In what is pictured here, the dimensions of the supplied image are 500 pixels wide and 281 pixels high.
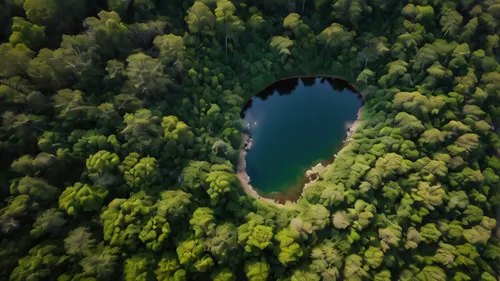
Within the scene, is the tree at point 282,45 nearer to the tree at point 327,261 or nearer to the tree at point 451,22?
the tree at point 451,22

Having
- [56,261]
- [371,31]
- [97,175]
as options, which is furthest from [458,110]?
[56,261]

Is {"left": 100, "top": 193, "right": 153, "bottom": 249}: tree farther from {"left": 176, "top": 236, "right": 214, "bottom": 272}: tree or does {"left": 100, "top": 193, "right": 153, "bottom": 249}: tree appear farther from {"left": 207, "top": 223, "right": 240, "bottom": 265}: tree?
{"left": 207, "top": 223, "right": 240, "bottom": 265}: tree

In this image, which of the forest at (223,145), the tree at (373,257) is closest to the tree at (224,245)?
the forest at (223,145)

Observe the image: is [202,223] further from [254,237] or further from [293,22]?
[293,22]

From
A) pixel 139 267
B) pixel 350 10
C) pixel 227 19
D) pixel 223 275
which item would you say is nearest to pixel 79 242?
pixel 139 267

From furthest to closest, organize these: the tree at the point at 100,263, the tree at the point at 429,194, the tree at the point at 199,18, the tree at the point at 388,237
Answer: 1. the tree at the point at 199,18
2. the tree at the point at 429,194
3. the tree at the point at 388,237
4. the tree at the point at 100,263

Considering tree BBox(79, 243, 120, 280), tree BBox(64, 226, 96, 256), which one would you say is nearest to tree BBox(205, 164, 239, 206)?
tree BBox(79, 243, 120, 280)

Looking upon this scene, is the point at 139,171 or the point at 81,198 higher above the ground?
the point at 139,171

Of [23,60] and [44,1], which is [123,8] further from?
[23,60]

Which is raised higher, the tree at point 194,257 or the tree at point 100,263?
the tree at point 100,263
